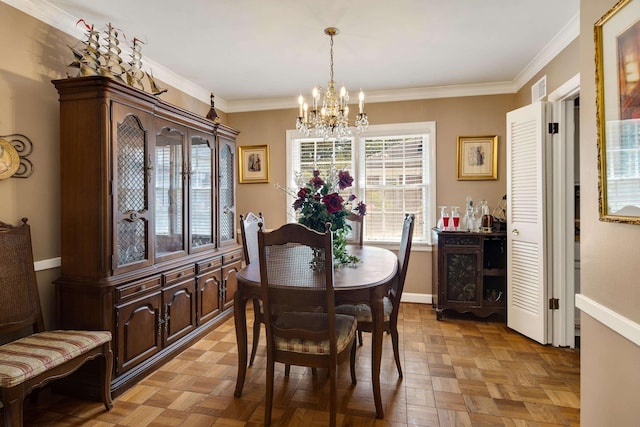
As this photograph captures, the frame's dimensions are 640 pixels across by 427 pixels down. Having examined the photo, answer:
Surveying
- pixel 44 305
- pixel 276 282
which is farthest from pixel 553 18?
pixel 44 305

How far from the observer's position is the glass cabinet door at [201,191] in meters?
3.16

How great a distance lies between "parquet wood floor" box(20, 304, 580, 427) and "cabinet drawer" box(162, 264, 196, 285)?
623 millimetres

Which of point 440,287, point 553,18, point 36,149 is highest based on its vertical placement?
point 553,18

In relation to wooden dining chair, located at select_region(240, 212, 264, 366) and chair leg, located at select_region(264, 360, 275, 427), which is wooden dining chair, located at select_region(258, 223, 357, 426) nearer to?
chair leg, located at select_region(264, 360, 275, 427)

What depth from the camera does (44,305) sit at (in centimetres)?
232

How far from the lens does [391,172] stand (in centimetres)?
429

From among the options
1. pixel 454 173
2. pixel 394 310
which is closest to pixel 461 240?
pixel 454 173

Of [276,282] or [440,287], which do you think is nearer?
[276,282]

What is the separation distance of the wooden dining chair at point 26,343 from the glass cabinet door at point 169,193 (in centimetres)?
78

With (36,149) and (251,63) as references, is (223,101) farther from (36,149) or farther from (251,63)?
(36,149)

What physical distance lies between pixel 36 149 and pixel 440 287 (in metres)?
3.64

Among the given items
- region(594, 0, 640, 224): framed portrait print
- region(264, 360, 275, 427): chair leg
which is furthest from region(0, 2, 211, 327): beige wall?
region(594, 0, 640, 224): framed portrait print

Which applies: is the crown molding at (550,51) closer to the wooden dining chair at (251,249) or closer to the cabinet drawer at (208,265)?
the wooden dining chair at (251,249)

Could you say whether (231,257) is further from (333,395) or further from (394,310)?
(333,395)
